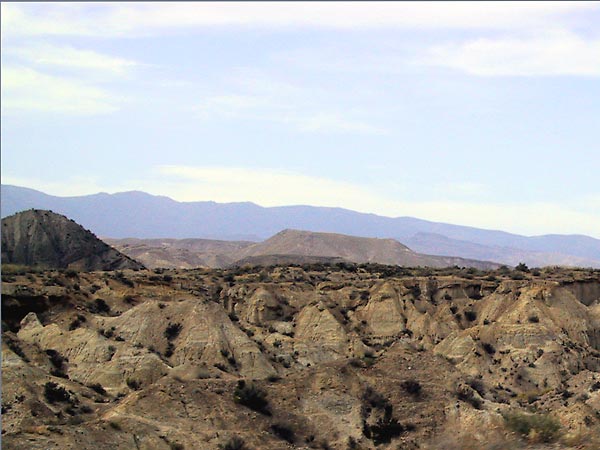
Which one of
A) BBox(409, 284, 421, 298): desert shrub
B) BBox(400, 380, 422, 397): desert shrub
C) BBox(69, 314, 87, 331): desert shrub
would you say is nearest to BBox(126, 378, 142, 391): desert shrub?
BBox(69, 314, 87, 331): desert shrub

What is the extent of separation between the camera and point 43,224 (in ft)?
350

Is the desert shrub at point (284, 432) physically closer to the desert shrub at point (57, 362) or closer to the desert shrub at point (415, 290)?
A: the desert shrub at point (57, 362)

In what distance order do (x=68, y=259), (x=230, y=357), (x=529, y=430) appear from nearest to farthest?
(x=529, y=430), (x=230, y=357), (x=68, y=259)

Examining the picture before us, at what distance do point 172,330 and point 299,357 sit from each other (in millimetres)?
8093

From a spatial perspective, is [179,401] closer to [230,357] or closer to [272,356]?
[230,357]

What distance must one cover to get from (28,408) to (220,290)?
43.6m

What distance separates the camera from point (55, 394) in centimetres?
3934

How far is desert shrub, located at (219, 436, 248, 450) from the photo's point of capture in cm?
3525

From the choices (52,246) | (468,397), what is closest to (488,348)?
(468,397)

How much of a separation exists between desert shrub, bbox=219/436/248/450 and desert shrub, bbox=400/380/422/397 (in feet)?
28.4

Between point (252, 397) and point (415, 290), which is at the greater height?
point (415, 290)

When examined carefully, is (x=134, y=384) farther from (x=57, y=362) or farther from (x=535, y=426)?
(x=535, y=426)

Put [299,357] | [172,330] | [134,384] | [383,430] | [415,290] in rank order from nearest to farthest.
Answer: [383,430] → [134,384] → [172,330] → [299,357] → [415,290]

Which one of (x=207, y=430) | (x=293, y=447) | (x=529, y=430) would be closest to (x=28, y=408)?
(x=207, y=430)
